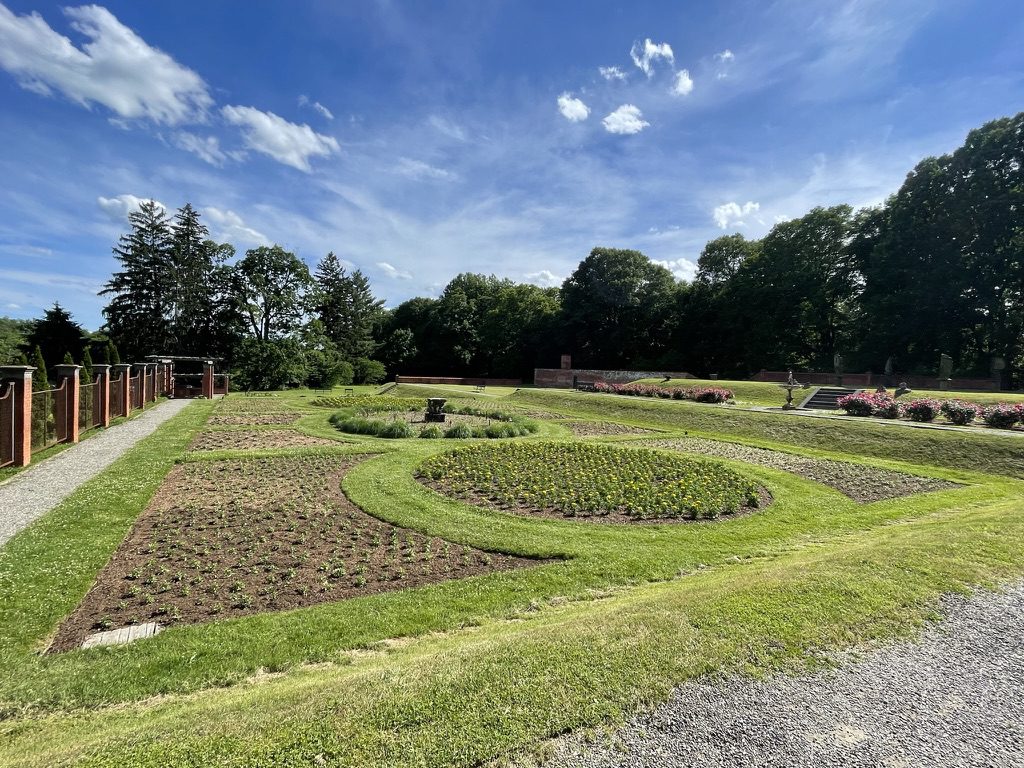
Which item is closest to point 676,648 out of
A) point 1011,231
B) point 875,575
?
point 875,575

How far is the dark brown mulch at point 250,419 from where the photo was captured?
54.2ft

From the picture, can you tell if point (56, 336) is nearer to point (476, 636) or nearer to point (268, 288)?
point (268, 288)

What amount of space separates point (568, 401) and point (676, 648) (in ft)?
74.8

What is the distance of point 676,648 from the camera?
129 inches

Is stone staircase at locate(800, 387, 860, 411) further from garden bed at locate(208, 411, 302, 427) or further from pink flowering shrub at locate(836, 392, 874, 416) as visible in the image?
garden bed at locate(208, 411, 302, 427)

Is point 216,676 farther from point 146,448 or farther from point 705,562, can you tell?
point 146,448

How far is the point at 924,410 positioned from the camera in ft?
50.6

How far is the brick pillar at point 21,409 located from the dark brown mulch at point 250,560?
3.89 metres

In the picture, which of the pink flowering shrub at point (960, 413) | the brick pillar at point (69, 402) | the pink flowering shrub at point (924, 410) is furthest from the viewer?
the pink flowering shrub at point (924, 410)

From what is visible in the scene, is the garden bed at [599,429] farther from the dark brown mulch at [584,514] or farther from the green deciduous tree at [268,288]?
the green deciduous tree at [268,288]

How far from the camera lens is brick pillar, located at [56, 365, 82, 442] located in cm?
1177

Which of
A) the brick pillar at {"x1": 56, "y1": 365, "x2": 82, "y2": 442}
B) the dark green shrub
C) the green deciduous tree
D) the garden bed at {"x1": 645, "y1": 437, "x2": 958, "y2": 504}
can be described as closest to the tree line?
the green deciduous tree

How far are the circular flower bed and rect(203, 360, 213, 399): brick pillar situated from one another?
2234 centimetres

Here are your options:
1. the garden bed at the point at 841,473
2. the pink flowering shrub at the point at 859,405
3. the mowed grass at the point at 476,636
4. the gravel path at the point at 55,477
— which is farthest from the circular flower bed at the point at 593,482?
the pink flowering shrub at the point at 859,405
